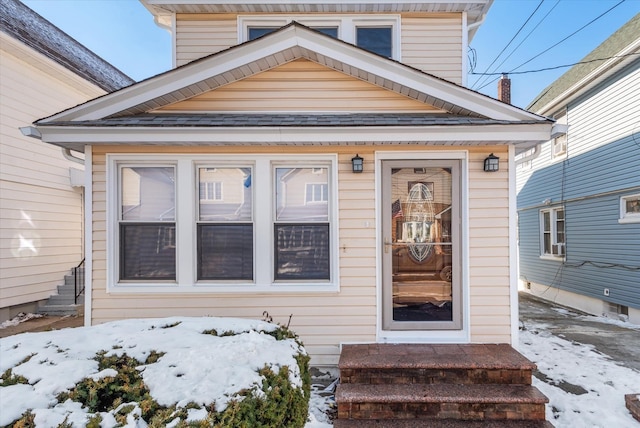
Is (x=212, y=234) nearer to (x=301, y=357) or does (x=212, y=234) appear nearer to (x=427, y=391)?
(x=301, y=357)

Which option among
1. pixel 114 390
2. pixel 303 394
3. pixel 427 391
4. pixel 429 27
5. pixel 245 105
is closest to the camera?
pixel 114 390

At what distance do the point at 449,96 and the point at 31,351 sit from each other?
4.42m

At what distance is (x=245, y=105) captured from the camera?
3.96 m

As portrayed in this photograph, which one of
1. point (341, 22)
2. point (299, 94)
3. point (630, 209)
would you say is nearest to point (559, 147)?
point (630, 209)

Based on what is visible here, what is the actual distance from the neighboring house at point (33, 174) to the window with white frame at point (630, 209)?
10.8 m

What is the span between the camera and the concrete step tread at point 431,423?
2754mm

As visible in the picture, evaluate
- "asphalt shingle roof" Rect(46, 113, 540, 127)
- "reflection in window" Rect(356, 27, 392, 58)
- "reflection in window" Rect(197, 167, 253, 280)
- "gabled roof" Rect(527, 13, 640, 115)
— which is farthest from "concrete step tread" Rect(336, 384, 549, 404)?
"gabled roof" Rect(527, 13, 640, 115)

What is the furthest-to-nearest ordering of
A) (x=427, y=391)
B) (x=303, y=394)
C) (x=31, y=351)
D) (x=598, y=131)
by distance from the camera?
1. (x=598, y=131)
2. (x=427, y=391)
3. (x=303, y=394)
4. (x=31, y=351)

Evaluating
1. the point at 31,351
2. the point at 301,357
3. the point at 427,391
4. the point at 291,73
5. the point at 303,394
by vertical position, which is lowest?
the point at 427,391

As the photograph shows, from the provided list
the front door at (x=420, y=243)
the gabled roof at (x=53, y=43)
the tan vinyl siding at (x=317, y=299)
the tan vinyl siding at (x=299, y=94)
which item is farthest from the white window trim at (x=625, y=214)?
the gabled roof at (x=53, y=43)

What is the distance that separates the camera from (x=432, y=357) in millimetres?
3289

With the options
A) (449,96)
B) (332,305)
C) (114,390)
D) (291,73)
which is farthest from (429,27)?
(114,390)

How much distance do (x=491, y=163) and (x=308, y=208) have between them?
218 centimetres

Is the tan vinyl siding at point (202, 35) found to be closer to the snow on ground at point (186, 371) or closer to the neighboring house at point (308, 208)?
the neighboring house at point (308, 208)
